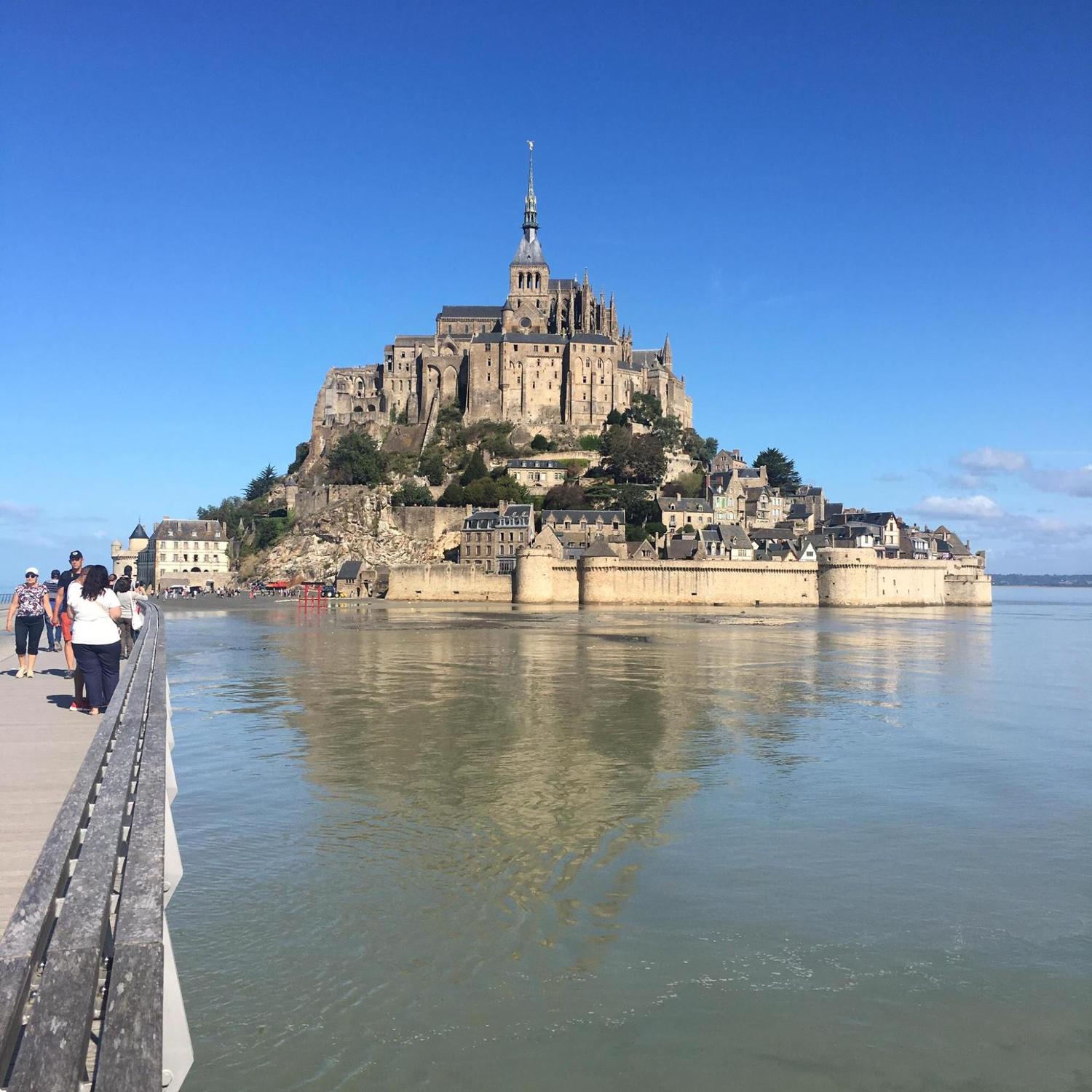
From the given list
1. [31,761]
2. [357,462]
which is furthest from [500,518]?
[31,761]

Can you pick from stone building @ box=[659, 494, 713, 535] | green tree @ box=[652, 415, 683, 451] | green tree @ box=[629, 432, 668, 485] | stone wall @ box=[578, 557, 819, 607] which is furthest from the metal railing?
green tree @ box=[652, 415, 683, 451]

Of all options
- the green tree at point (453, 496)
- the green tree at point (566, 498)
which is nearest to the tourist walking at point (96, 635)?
the green tree at point (566, 498)

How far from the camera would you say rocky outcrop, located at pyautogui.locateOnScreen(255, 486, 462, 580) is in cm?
7338

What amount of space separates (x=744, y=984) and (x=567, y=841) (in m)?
3.49

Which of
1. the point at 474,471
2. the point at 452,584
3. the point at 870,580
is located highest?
the point at 474,471

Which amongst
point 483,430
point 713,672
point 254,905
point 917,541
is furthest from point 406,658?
point 917,541

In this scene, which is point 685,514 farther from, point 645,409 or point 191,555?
point 191,555

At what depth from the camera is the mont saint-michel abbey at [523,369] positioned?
8081 centimetres

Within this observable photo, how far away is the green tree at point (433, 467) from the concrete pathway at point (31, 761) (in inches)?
2515

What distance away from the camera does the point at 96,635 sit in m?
9.73

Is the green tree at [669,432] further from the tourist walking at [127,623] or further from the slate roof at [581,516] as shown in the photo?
the tourist walking at [127,623]

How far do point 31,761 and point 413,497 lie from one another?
224 feet

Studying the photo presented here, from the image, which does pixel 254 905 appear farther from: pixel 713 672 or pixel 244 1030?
pixel 713 672

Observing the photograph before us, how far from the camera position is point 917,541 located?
80062mm
